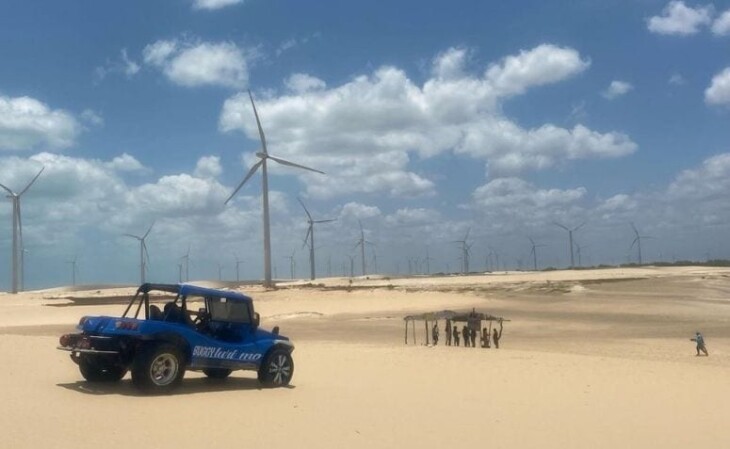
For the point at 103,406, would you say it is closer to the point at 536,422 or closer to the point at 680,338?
the point at 536,422

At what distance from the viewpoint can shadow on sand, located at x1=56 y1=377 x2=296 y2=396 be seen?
1420cm

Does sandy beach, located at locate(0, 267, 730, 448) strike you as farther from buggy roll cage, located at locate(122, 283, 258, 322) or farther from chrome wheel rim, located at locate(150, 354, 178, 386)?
buggy roll cage, located at locate(122, 283, 258, 322)

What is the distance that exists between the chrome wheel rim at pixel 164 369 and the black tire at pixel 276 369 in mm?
2321

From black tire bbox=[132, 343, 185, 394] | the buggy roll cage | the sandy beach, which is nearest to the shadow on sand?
the sandy beach

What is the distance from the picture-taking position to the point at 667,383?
58.7 ft

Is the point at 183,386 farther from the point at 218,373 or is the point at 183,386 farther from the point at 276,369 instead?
the point at 276,369

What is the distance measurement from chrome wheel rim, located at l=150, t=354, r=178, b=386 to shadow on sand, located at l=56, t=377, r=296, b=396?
303 millimetres

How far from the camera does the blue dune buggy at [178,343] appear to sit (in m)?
14.1

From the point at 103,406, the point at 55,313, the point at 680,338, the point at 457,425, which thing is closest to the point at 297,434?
the point at 457,425

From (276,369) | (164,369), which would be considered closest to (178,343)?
(164,369)

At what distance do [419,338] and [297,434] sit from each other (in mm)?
29202

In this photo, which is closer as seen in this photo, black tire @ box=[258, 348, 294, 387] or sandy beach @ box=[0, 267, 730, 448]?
sandy beach @ box=[0, 267, 730, 448]

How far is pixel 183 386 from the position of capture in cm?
1553

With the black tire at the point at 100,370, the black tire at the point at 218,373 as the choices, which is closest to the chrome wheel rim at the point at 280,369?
the black tire at the point at 218,373
